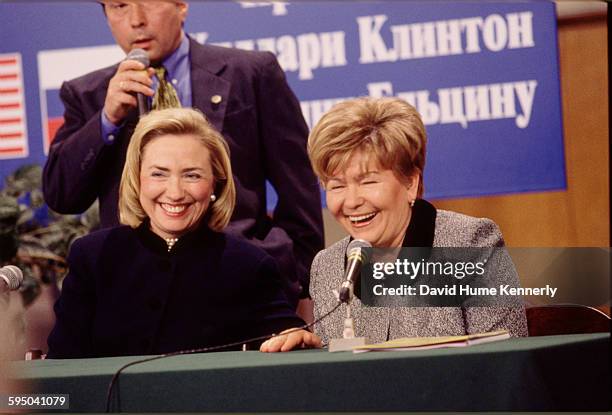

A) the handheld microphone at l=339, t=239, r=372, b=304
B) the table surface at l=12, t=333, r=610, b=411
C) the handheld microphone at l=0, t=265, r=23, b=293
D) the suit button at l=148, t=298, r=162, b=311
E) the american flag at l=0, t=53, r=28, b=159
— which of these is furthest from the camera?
the american flag at l=0, t=53, r=28, b=159

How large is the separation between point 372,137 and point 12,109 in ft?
5.15

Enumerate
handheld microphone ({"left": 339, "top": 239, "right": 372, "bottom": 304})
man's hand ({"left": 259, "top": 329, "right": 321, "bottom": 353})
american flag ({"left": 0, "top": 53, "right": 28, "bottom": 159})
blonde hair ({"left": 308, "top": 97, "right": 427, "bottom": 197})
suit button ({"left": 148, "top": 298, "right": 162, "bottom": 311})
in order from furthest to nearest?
american flag ({"left": 0, "top": 53, "right": 28, "bottom": 159}) → suit button ({"left": 148, "top": 298, "right": 162, "bottom": 311}) → blonde hair ({"left": 308, "top": 97, "right": 427, "bottom": 197}) → man's hand ({"left": 259, "top": 329, "right": 321, "bottom": 353}) → handheld microphone ({"left": 339, "top": 239, "right": 372, "bottom": 304})

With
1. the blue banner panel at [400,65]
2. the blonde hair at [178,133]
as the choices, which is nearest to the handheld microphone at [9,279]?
the blonde hair at [178,133]

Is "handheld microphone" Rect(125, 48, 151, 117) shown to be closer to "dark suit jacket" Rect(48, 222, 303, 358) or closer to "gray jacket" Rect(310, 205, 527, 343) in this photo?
"dark suit jacket" Rect(48, 222, 303, 358)

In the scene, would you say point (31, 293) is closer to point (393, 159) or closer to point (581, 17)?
point (393, 159)

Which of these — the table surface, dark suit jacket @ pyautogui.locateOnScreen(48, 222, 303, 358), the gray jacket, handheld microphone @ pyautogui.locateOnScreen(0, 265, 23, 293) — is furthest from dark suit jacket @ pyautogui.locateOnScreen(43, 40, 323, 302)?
the table surface

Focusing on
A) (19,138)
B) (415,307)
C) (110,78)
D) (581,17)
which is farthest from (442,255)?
(19,138)

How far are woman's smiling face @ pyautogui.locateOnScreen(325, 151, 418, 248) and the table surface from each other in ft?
2.90

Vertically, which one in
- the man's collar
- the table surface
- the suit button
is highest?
the man's collar

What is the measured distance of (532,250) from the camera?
3.56m

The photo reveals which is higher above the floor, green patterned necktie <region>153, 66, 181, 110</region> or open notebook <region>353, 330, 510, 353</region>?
green patterned necktie <region>153, 66, 181, 110</region>

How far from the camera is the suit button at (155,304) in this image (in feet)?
11.8

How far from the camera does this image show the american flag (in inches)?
155

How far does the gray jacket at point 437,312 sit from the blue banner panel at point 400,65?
365 mm
